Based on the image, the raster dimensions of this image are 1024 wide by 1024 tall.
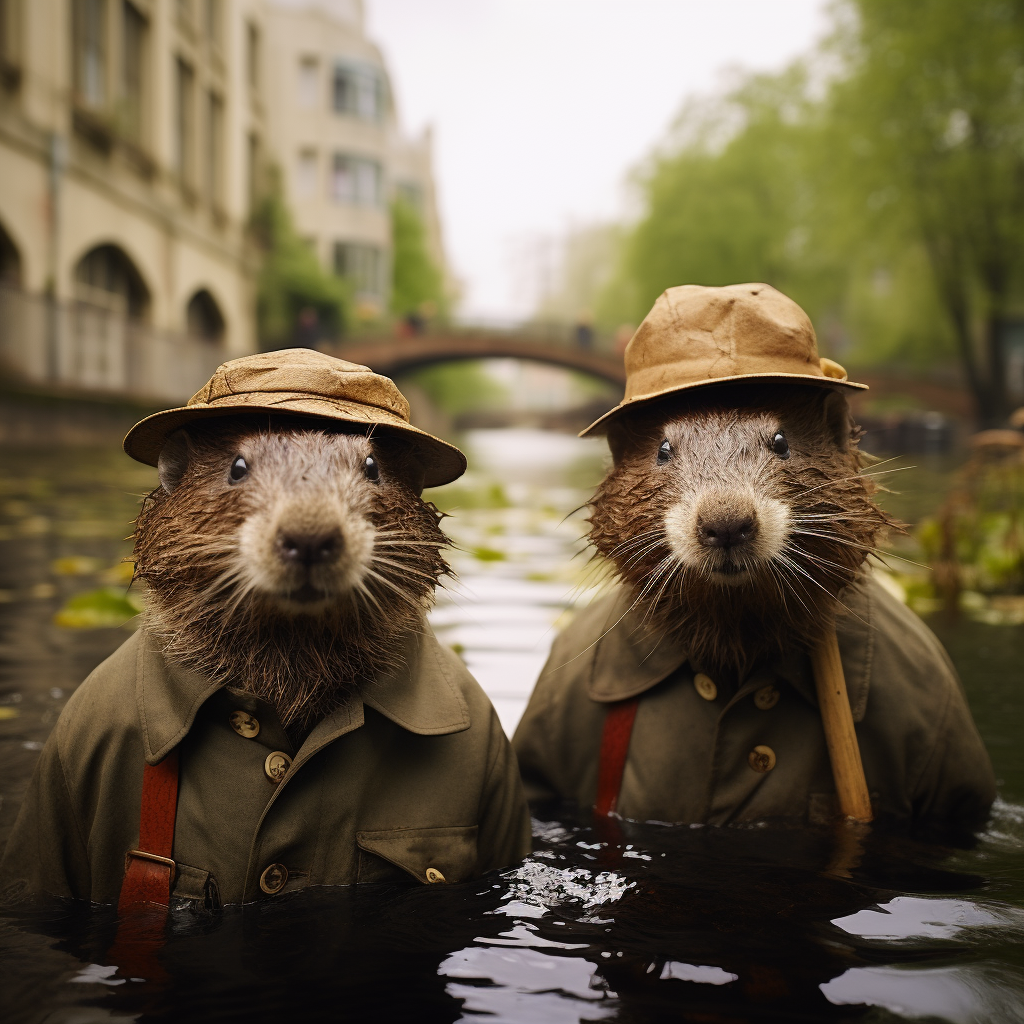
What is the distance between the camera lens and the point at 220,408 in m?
2.72

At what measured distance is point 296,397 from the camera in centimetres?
278

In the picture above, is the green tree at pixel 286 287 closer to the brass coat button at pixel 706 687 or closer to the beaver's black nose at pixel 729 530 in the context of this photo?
the brass coat button at pixel 706 687

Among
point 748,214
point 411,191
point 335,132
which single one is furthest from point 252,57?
point 411,191

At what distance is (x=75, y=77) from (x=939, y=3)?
22.0 metres

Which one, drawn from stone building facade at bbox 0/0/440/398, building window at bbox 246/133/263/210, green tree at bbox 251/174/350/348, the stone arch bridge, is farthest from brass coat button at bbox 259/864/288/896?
building window at bbox 246/133/263/210

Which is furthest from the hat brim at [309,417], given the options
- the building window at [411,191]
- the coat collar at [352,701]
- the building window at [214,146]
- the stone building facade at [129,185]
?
the building window at [411,191]

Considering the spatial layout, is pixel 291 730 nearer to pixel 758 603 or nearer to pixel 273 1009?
pixel 273 1009

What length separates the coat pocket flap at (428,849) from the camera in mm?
2758

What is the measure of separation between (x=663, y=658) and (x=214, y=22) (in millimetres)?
30161

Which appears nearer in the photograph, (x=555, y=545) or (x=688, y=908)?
(x=688, y=908)

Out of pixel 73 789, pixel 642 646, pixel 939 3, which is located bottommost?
pixel 73 789

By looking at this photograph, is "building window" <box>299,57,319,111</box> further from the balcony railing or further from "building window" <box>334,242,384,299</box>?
the balcony railing

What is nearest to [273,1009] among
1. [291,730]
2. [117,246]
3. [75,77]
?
[291,730]

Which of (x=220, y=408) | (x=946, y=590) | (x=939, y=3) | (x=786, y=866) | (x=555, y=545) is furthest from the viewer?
(x=939, y=3)
